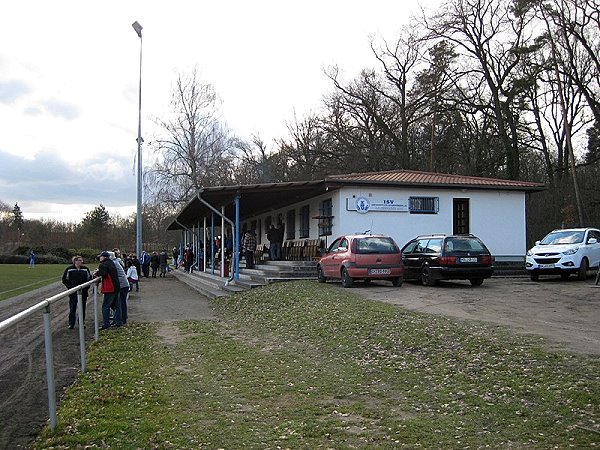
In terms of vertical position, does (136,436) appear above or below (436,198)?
below

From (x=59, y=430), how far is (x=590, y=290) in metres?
13.7

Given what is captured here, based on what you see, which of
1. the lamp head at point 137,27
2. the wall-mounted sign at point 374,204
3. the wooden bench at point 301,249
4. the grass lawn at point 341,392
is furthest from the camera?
the lamp head at point 137,27

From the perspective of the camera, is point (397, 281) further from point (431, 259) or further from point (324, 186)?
point (324, 186)

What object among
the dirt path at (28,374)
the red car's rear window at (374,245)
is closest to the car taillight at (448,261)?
the red car's rear window at (374,245)

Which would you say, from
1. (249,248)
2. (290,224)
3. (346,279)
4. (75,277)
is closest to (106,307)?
(75,277)

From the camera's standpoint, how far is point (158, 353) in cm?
950

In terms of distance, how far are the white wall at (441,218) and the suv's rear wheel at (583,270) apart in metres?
5.04

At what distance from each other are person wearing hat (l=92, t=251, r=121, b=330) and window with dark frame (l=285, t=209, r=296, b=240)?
15.2m

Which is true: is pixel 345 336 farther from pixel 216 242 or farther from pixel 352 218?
pixel 216 242

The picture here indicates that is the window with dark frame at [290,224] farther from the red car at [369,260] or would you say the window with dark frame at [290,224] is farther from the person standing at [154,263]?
the person standing at [154,263]

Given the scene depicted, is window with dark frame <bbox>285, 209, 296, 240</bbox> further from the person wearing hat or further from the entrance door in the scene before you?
the person wearing hat

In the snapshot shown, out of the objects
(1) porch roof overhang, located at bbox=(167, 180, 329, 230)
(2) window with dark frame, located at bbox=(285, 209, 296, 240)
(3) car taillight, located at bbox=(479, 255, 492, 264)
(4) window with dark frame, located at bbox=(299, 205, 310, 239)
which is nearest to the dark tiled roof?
(1) porch roof overhang, located at bbox=(167, 180, 329, 230)

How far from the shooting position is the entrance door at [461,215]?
77.7 ft

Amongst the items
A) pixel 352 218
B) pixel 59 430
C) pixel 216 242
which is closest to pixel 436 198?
pixel 352 218
